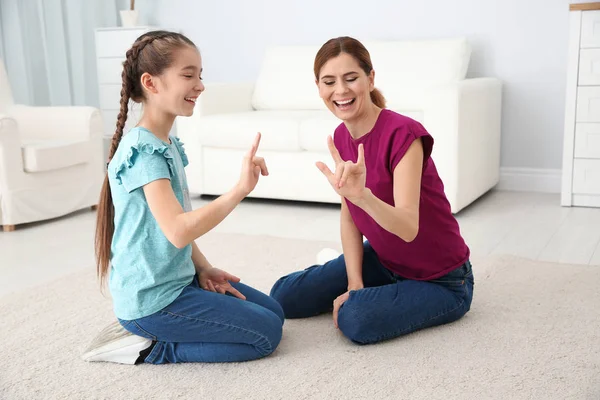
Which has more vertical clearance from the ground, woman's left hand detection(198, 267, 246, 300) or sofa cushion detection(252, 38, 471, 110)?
sofa cushion detection(252, 38, 471, 110)

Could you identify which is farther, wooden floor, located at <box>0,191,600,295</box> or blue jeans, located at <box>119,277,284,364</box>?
wooden floor, located at <box>0,191,600,295</box>

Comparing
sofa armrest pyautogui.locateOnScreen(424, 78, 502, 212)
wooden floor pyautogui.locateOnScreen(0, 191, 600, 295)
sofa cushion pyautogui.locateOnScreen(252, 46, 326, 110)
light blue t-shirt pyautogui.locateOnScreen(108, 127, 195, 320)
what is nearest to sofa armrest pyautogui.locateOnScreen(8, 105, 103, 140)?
wooden floor pyautogui.locateOnScreen(0, 191, 600, 295)

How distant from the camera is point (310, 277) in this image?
1966mm

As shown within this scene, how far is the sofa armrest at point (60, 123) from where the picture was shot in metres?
3.50

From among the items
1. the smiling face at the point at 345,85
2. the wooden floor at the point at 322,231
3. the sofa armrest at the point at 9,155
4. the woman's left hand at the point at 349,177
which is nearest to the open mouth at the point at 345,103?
the smiling face at the point at 345,85

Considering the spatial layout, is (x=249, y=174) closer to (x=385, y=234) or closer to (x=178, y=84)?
(x=178, y=84)

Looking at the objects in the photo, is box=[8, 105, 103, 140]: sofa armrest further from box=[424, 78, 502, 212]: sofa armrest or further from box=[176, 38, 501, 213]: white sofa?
box=[424, 78, 502, 212]: sofa armrest

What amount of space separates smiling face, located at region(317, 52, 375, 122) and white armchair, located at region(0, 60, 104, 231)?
6.08ft

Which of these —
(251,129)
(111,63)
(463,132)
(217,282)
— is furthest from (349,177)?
(111,63)

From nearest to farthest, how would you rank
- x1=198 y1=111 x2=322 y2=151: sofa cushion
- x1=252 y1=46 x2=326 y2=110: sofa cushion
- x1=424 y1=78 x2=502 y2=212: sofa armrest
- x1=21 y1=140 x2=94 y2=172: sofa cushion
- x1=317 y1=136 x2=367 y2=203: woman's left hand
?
x1=317 y1=136 x2=367 y2=203: woman's left hand < x1=424 y1=78 x2=502 y2=212: sofa armrest < x1=21 y1=140 x2=94 y2=172: sofa cushion < x1=198 y1=111 x2=322 y2=151: sofa cushion < x1=252 y1=46 x2=326 y2=110: sofa cushion

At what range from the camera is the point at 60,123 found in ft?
Result: 11.6

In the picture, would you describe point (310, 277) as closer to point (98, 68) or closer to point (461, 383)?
point (461, 383)

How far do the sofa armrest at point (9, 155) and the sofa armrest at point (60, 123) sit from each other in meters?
0.40

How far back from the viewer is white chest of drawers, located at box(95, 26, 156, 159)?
177 inches
